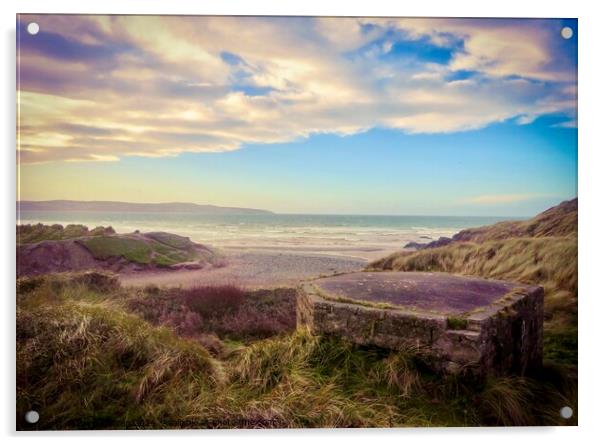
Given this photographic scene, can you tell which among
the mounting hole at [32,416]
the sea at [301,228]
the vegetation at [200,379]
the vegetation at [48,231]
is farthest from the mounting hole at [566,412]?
the mounting hole at [32,416]

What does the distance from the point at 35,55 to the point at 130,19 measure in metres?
1.02

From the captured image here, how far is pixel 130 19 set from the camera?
13.9 feet

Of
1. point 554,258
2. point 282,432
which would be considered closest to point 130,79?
point 282,432

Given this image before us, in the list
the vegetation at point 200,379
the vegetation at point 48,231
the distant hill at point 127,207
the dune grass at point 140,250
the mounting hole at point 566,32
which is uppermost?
the mounting hole at point 566,32

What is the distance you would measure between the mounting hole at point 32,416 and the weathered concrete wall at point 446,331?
2777 millimetres

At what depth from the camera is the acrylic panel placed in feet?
13.1

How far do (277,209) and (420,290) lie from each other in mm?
1744

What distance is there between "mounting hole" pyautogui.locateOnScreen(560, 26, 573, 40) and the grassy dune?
172cm

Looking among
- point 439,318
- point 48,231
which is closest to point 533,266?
point 439,318

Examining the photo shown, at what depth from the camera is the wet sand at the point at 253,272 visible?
174 inches

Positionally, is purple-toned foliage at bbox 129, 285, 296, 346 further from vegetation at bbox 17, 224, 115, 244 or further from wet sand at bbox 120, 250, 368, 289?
vegetation at bbox 17, 224, 115, 244

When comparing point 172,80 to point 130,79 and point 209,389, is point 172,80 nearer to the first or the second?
point 130,79

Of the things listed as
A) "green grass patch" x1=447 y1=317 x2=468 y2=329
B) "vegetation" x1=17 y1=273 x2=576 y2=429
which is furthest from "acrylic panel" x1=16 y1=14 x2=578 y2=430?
"green grass patch" x1=447 y1=317 x2=468 y2=329

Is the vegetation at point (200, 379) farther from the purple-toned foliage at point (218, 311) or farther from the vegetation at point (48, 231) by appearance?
the vegetation at point (48, 231)
